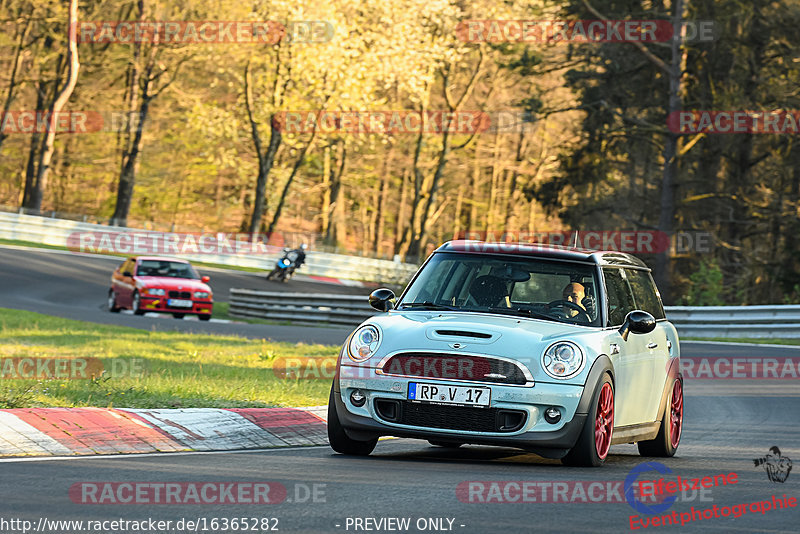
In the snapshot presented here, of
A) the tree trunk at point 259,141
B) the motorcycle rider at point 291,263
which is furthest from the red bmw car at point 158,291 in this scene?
the tree trunk at point 259,141

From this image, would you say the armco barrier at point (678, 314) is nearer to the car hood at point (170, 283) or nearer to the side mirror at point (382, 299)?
the car hood at point (170, 283)

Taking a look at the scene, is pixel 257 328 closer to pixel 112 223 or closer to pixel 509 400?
pixel 509 400

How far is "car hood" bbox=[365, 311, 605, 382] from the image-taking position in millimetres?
8469

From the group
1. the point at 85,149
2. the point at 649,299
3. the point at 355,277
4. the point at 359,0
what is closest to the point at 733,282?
the point at 355,277

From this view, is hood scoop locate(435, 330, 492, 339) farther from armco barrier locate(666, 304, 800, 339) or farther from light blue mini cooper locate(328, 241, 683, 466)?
armco barrier locate(666, 304, 800, 339)

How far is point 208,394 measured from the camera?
11.6m

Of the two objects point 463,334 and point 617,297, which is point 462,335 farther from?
point 617,297

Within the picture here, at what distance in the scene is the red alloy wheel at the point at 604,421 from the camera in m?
8.78

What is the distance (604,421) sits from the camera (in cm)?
895

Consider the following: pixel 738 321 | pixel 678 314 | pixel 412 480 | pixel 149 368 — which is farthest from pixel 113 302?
pixel 412 480

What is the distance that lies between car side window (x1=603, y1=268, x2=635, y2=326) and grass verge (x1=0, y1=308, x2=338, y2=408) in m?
3.35

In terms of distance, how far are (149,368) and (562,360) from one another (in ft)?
25.5

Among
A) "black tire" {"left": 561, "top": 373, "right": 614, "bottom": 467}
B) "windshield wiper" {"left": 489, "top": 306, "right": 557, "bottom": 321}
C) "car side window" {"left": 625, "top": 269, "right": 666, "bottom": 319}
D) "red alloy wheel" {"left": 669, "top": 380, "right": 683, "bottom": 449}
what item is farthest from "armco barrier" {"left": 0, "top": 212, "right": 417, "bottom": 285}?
"black tire" {"left": 561, "top": 373, "right": 614, "bottom": 467}

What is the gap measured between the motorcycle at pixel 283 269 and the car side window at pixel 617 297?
109 feet
